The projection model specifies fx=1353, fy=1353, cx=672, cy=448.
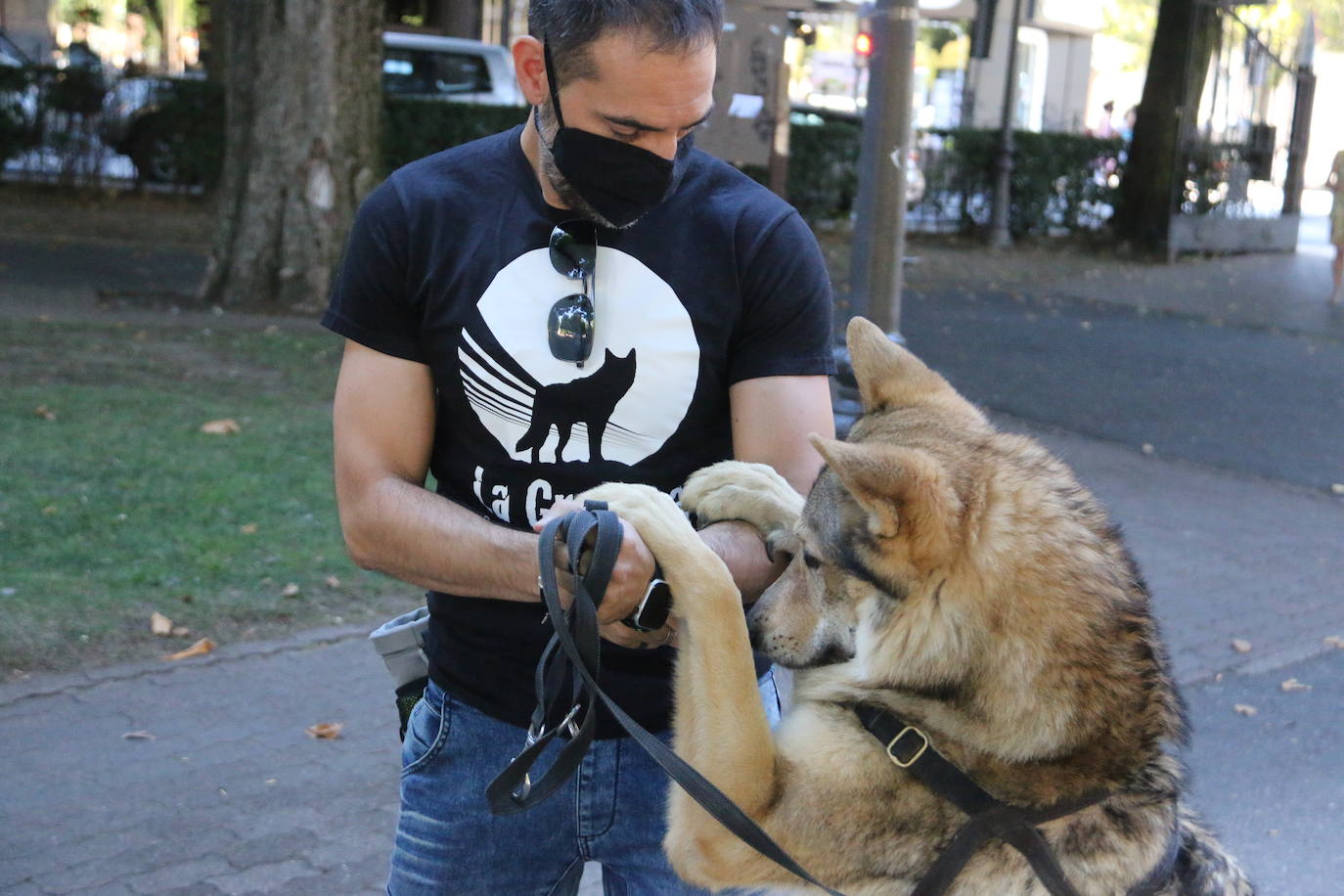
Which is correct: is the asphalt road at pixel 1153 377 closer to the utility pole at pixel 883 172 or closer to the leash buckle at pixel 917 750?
the utility pole at pixel 883 172

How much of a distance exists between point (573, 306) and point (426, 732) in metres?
0.84

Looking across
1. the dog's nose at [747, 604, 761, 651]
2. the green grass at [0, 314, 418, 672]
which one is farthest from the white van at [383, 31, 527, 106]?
the dog's nose at [747, 604, 761, 651]

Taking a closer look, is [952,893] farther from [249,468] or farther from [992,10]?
[992,10]

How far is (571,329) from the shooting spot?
2264 mm

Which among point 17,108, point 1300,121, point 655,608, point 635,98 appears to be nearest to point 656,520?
point 655,608

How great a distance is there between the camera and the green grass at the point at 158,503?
5480 millimetres

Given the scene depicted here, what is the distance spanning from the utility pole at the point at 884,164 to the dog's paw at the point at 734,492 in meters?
4.09

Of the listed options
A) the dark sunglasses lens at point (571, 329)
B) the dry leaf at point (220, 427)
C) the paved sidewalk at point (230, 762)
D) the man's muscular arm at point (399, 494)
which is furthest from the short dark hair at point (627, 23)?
the dry leaf at point (220, 427)

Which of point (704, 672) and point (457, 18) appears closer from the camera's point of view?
point (704, 672)

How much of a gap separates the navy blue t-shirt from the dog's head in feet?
0.83

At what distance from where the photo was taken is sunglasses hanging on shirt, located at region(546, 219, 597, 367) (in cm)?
227

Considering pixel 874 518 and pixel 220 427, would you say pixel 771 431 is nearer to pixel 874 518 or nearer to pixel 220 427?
pixel 874 518

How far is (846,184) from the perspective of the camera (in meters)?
20.4

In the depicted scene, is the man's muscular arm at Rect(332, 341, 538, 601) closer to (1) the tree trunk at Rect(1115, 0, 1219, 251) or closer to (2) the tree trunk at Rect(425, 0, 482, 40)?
(1) the tree trunk at Rect(1115, 0, 1219, 251)
